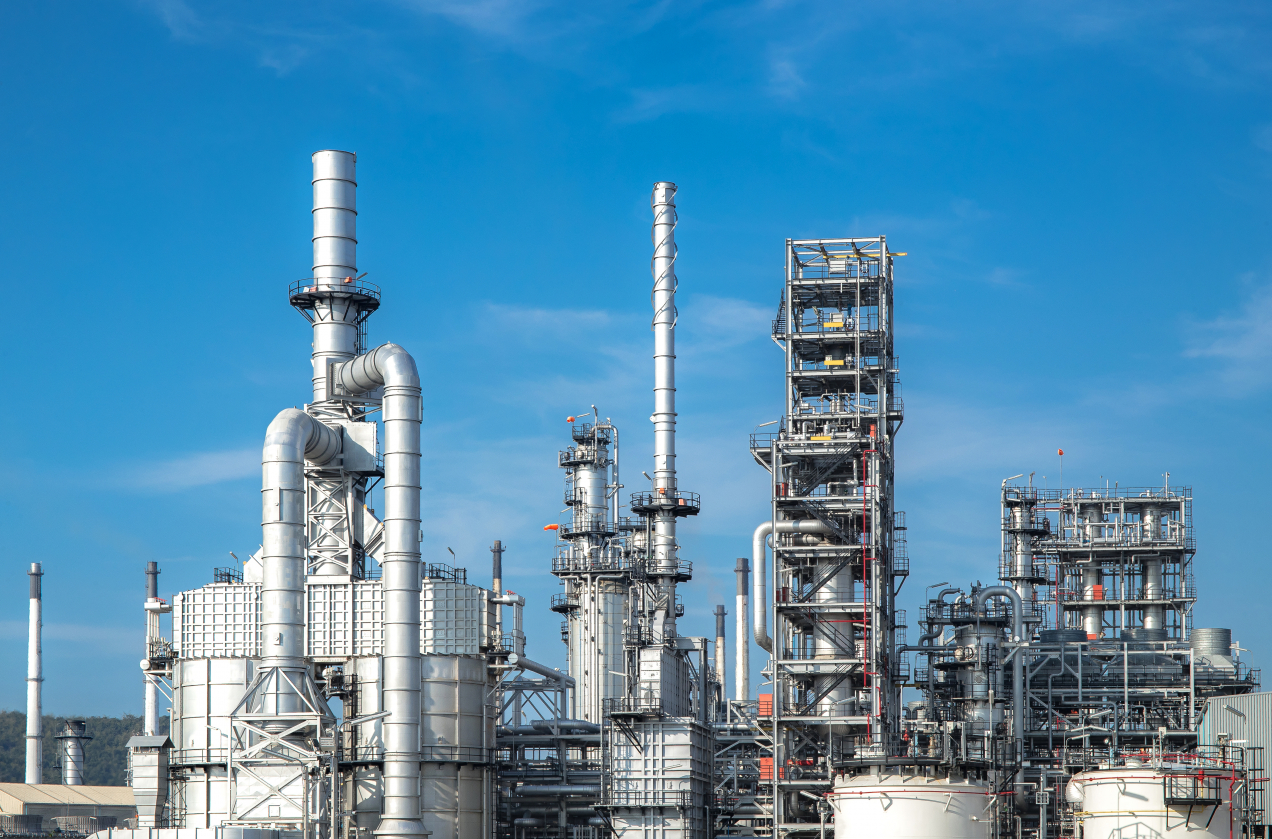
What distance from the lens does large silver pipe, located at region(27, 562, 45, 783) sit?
10156 cm

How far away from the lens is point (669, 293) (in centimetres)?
7462

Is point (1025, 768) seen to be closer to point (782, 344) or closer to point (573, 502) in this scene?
point (782, 344)

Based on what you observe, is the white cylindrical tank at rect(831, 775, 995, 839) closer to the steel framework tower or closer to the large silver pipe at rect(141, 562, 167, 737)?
the steel framework tower

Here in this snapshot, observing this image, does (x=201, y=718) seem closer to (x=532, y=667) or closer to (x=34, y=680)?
(x=532, y=667)

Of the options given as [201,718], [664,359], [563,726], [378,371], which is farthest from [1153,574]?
[201,718]

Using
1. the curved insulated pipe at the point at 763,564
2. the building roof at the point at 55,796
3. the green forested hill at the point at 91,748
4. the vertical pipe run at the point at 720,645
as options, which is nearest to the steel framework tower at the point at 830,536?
the curved insulated pipe at the point at 763,564

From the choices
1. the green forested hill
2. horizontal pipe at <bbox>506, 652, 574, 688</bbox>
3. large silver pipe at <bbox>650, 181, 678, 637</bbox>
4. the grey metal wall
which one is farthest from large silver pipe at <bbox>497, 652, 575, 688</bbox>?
the green forested hill

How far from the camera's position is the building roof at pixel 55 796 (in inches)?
3782

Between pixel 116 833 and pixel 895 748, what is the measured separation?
977 inches

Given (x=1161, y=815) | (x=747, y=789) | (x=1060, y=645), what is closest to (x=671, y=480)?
(x=747, y=789)

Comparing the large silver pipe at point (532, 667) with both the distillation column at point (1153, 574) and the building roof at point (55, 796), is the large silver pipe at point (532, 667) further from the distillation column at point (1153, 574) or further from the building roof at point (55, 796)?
the building roof at point (55, 796)

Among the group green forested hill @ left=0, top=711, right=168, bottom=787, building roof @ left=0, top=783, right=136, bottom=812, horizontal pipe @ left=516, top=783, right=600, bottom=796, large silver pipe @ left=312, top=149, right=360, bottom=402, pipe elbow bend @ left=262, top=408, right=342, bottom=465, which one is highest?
large silver pipe @ left=312, top=149, right=360, bottom=402

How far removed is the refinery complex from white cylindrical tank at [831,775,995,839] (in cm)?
8

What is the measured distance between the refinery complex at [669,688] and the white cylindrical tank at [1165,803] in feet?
0.27
